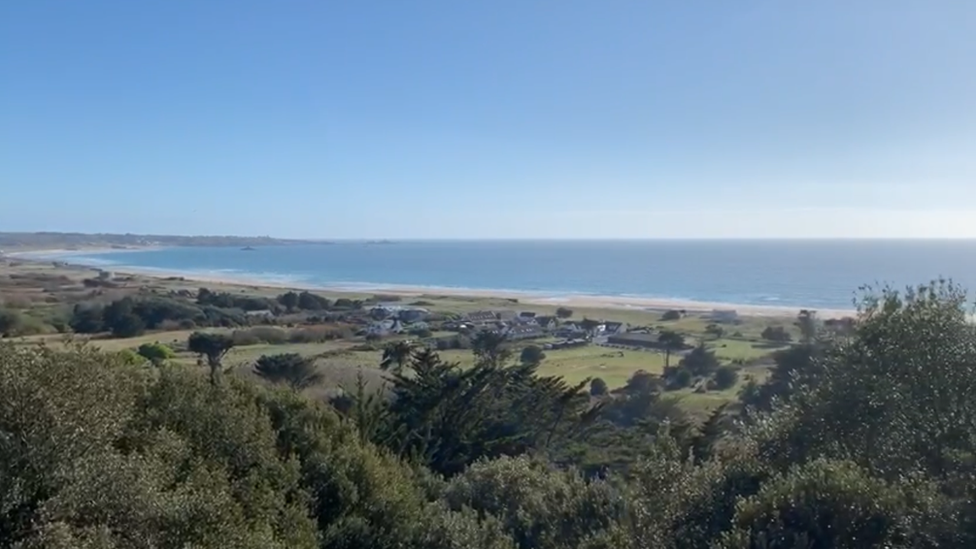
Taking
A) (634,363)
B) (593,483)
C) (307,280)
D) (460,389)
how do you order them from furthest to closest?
(307,280)
(634,363)
(460,389)
(593,483)

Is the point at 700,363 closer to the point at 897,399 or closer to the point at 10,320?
the point at 897,399

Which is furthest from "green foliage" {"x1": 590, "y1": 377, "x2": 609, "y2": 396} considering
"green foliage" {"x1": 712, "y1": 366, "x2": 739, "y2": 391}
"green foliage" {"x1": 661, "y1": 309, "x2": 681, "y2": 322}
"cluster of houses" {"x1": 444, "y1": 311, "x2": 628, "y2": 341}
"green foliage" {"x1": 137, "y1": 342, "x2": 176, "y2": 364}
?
"green foliage" {"x1": 661, "y1": 309, "x2": 681, "y2": 322}

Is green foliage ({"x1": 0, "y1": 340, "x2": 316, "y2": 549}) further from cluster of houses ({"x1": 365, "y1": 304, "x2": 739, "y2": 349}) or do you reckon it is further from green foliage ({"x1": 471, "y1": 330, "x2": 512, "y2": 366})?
cluster of houses ({"x1": 365, "y1": 304, "x2": 739, "y2": 349})

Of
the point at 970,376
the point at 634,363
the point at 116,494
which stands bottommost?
the point at 634,363

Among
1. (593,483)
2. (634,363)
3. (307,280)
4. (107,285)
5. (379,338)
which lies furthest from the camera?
(307,280)

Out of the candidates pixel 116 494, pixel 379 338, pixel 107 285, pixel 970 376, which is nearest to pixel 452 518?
pixel 116 494

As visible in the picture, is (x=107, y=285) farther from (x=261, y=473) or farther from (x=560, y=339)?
(x=261, y=473)

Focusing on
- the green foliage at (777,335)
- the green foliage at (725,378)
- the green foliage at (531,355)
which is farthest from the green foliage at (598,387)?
the green foliage at (777,335)

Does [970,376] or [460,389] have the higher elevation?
[970,376]
